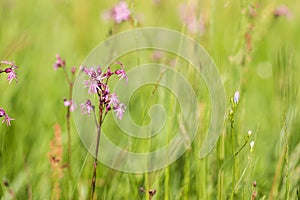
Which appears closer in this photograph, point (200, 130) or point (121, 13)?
point (200, 130)

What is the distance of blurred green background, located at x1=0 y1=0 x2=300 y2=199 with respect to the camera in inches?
60.1

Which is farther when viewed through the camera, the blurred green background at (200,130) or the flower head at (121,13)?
the flower head at (121,13)

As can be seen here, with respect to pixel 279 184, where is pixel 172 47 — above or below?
above

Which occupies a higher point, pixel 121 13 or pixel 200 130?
pixel 121 13

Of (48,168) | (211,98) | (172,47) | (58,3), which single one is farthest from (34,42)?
(211,98)

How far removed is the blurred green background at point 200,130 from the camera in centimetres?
153

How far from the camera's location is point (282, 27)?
4.19 metres

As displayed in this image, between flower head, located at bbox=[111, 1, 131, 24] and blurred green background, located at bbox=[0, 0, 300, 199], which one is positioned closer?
blurred green background, located at bbox=[0, 0, 300, 199]

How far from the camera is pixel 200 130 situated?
5.47ft

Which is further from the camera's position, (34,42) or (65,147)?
(34,42)

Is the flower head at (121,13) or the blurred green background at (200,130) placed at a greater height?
the flower head at (121,13)

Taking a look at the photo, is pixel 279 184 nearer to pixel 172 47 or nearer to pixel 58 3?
pixel 172 47

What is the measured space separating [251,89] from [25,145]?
1555mm

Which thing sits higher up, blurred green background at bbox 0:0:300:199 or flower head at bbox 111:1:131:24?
flower head at bbox 111:1:131:24
